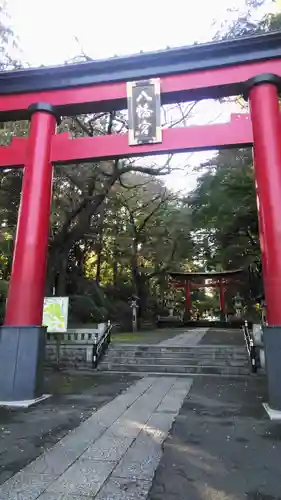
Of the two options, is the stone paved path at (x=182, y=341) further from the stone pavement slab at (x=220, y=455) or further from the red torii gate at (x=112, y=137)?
the red torii gate at (x=112, y=137)

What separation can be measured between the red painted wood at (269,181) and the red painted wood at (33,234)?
13.1 ft

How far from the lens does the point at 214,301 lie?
42.3 m

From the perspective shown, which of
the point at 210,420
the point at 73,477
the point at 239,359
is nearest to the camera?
the point at 73,477

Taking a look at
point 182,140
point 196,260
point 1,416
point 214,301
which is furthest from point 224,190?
point 214,301

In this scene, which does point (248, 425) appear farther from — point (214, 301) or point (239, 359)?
point (214, 301)

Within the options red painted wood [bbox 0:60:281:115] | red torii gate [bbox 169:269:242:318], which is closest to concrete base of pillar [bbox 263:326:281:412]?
red painted wood [bbox 0:60:281:115]

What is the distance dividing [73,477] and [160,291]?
28729 mm

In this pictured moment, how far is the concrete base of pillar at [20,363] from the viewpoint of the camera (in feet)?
19.8

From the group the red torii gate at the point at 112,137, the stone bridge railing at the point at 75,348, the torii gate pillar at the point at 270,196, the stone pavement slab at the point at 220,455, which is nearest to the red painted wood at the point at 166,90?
the red torii gate at the point at 112,137

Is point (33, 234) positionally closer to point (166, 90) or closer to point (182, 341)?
point (166, 90)

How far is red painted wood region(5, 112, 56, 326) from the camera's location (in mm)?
6391

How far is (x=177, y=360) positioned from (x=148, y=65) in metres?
7.61

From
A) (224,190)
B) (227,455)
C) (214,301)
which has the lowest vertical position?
(227,455)

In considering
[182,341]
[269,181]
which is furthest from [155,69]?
[182,341]
